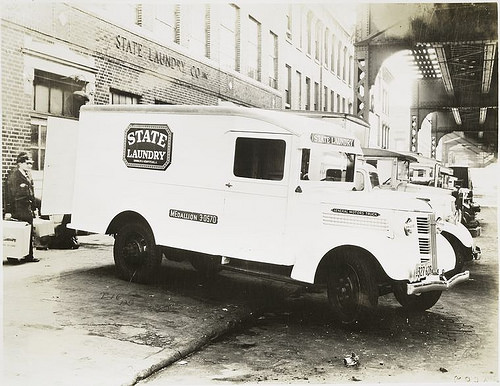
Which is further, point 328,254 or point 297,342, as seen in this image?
point 328,254

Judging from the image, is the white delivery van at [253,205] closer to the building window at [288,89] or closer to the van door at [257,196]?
the van door at [257,196]

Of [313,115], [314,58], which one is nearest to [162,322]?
[313,115]

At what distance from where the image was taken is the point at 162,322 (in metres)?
5.28

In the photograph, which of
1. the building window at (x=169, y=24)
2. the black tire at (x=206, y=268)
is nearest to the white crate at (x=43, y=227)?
the black tire at (x=206, y=268)

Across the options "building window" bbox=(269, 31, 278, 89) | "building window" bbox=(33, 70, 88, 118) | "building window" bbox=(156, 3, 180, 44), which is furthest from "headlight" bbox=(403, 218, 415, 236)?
"building window" bbox=(269, 31, 278, 89)

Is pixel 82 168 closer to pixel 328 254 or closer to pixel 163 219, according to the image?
pixel 163 219

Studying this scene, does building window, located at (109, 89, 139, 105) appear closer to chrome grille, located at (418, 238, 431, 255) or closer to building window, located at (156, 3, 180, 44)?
building window, located at (156, 3, 180, 44)

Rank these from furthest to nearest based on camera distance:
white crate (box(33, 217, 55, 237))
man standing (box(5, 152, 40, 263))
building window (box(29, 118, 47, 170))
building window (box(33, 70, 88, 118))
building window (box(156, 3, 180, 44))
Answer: building window (box(156, 3, 180, 44)) < building window (box(33, 70, 88, 118)) < white crate (box(33, 217, 55, 237)) < building window (box(29, 118, 47, 170)) < man standing (box(5, 152, 40, 263))

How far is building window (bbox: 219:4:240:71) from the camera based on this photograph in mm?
8844

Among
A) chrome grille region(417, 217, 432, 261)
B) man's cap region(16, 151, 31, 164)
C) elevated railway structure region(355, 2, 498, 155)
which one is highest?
elevated railway structure region(355, 2, 498, 155)

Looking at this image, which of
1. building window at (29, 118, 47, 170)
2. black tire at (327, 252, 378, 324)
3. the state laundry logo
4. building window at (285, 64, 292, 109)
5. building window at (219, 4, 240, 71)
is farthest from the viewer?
building window at (285, 64, 292, 109)

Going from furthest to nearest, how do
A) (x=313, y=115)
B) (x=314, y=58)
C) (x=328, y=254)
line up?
(x=314, y=58) → (x=313, y=115) → (x=328, y=254)

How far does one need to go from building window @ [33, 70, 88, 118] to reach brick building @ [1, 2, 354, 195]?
0.02 m

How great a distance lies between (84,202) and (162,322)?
229cm
